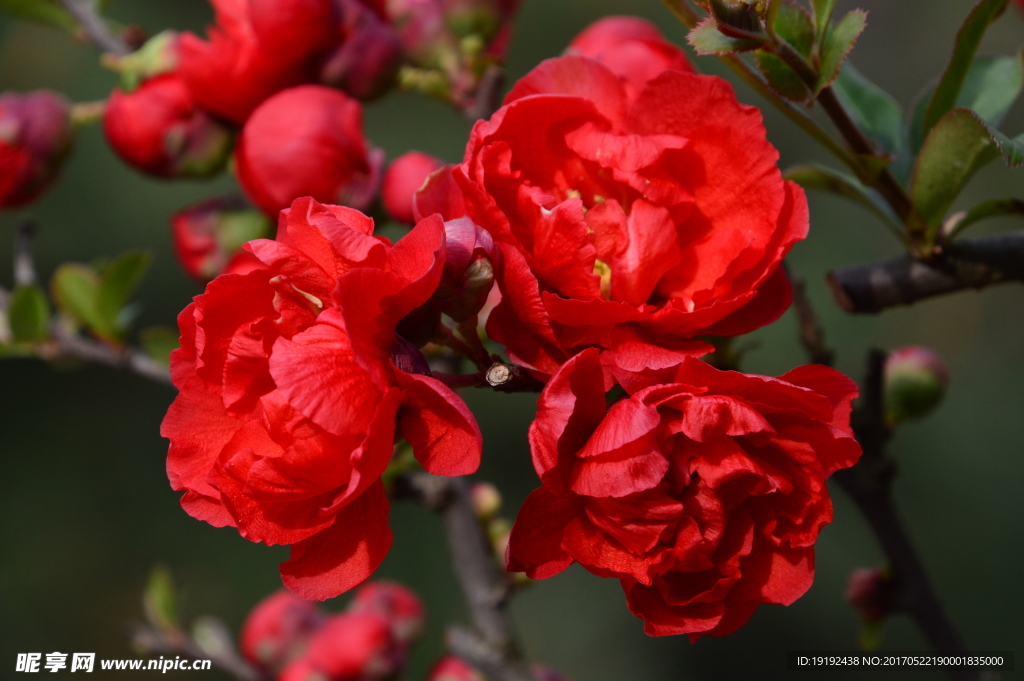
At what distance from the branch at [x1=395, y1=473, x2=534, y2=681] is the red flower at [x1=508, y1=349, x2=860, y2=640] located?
361 mm

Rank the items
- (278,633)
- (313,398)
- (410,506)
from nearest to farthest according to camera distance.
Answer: (313,398)
(278,633)
(410,506)

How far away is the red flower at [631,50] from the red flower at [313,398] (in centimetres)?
21

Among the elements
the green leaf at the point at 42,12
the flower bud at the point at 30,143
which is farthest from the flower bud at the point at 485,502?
the green leaf at the point at 42,12

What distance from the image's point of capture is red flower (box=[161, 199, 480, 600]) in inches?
13.4

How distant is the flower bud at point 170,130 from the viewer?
69cm

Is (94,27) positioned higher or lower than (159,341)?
higher

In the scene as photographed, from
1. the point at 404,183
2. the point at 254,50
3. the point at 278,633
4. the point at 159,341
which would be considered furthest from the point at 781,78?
the point at 278,633

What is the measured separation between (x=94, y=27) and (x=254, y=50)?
13.7 inches

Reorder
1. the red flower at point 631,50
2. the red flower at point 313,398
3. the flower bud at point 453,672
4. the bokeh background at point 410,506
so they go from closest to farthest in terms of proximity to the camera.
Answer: the red flower at point 313,398 < the red flower at point 631,50 < the flower bud at point 453,672 < the bokeh background at point 410,506

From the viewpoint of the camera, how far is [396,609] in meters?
1.04

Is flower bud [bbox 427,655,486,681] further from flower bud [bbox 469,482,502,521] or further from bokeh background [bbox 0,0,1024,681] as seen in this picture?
bokeh background [bbox 0,0,1024,681]

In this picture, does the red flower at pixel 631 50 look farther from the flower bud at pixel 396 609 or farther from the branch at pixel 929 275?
the flower bud at pixel 396 609

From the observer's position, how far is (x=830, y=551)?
2.34 metres

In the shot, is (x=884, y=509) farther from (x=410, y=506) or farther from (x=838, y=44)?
(x=410, y=506)
